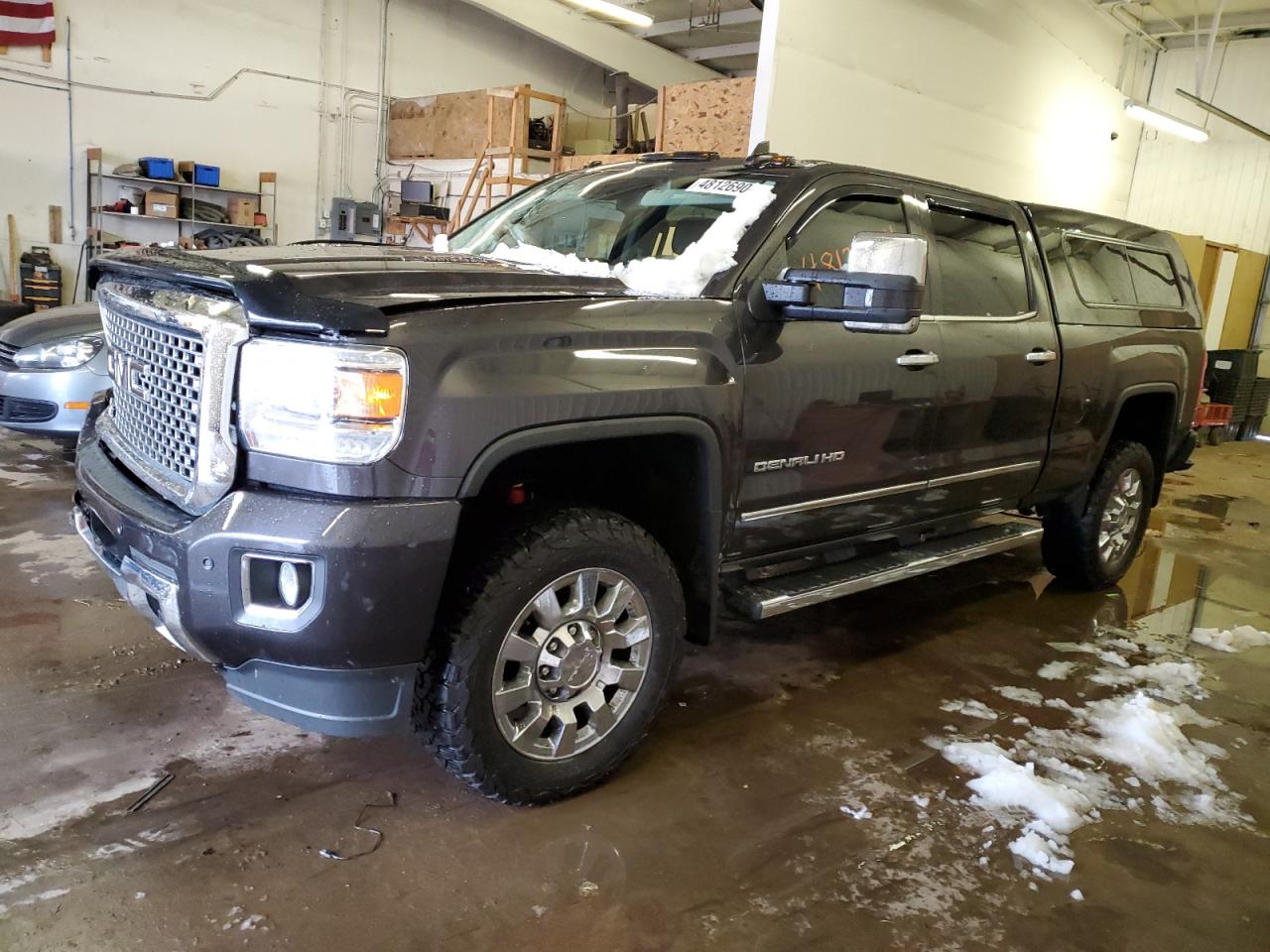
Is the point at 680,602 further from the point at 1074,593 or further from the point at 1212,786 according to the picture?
the point at 1074,593

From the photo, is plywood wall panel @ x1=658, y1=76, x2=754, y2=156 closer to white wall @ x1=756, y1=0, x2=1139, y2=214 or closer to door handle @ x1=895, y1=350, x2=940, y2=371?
white wall @ x1=756, y1=0, x2=1139, y2=214

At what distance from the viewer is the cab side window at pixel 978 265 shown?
360 centimetres

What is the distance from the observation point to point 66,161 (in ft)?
38.3

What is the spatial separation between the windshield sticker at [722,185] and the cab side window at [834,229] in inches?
9.5

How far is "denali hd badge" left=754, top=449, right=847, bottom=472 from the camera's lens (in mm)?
2851

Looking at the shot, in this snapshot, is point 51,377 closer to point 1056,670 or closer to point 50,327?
point 50,327

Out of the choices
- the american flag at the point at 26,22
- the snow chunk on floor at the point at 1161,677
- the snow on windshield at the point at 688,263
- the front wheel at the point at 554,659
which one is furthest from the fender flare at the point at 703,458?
the american flag at the point at 26,22

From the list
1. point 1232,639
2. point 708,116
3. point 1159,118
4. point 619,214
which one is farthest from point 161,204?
point 1159,118

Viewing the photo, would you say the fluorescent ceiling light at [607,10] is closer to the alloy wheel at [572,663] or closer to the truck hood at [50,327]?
the truck hood at [50,327]

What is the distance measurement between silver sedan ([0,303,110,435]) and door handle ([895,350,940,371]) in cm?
444

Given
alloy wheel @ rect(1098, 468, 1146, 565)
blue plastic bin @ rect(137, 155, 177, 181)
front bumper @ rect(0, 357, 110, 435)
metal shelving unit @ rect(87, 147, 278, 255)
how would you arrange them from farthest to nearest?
metal shelving unit @ rect(87, 147, 278, 255) → blue plastic bin @ rect(137, 155, 177, 181) → front bumper @ rect(0, 357, 110, 435) → alloy wheel @ rect(1098, 468, 1146, 565)

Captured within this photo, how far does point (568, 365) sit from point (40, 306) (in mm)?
11526

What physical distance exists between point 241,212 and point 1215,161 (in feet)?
48.7

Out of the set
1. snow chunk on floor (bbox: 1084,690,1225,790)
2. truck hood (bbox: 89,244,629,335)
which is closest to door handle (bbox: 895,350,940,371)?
truck hood (bbox: 89,244,629,335)
